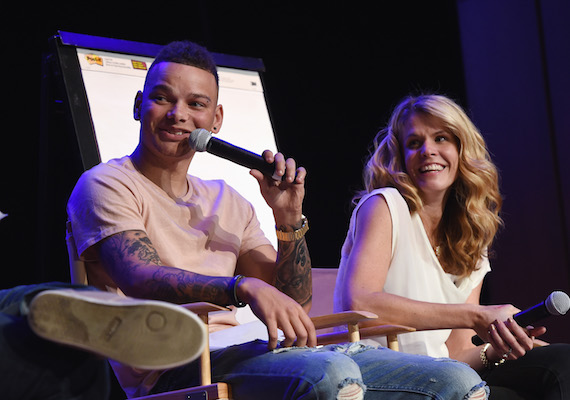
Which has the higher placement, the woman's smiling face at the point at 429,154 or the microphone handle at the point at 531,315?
the woman's smiling face at the point at 429,154

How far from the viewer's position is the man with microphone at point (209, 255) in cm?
145

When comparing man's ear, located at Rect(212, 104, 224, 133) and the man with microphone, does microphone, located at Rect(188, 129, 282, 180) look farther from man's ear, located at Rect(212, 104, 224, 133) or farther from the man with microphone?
man's ear, located at Rect(212, 104, 224, 133)

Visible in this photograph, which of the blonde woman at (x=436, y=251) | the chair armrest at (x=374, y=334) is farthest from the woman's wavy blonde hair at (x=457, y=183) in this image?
the chair armrest at (x=374, y=334)

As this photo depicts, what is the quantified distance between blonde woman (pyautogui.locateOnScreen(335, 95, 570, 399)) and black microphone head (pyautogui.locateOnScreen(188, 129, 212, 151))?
0.60 meters

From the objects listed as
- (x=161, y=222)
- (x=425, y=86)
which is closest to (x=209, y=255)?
(x=161, y=222)

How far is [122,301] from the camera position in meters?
0.87

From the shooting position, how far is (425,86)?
402cm

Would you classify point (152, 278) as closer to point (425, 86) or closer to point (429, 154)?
point (429, 154)

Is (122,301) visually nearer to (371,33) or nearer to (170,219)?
(170,219)

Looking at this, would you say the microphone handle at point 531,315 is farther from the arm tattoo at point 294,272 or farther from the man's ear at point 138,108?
the man's ear at point 138,108

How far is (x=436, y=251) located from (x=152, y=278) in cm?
110

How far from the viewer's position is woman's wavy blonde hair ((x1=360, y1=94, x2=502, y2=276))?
7.54 feet

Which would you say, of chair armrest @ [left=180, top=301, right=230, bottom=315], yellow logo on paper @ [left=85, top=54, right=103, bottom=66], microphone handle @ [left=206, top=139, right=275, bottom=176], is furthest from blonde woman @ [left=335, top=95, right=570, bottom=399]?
yellow logo on paper @ [left=85, top=54, right=103, bottom=66]

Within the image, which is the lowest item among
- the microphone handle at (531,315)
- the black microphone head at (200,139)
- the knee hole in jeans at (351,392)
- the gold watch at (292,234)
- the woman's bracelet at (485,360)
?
the woman's bracelet at (485,360)
